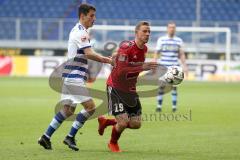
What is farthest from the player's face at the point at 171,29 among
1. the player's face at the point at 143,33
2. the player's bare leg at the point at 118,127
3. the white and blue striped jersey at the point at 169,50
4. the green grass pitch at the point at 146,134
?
the player's bare leg at the point at 118,127

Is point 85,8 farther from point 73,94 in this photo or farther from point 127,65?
point 73,94

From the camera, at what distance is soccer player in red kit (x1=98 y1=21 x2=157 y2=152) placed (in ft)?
36.2

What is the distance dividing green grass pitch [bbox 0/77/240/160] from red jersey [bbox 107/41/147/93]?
3.48 ft

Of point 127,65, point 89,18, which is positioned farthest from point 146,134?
point 89,18

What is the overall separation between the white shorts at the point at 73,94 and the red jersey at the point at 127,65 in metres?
0.46

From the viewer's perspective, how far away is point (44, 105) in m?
21.0

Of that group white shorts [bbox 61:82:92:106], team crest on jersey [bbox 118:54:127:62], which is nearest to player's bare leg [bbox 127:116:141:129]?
white shorts [bbox 61:82:92:106]

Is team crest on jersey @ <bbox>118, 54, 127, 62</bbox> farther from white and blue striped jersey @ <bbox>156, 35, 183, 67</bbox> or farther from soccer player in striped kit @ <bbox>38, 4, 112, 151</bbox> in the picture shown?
white and blue striped jersey @ <bbox>156, 35, 183, 67</bbox>

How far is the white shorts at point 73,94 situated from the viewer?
36.6ft

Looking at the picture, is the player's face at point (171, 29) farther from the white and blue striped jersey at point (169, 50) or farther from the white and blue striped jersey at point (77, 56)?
the white and blue striped jersey at point (77, 56)

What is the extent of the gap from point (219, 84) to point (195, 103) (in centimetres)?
1089

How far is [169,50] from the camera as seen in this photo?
19.3 m

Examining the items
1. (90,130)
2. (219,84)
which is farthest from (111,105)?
(219,84)

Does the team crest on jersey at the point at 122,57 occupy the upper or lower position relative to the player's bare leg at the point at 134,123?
upper
